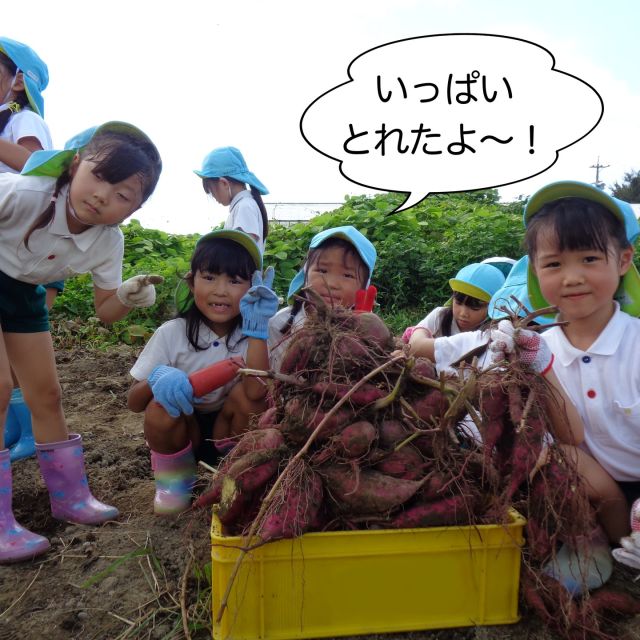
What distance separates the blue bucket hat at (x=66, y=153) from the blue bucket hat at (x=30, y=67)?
0.82 meters

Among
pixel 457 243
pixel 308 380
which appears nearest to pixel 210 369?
pixel 308 380

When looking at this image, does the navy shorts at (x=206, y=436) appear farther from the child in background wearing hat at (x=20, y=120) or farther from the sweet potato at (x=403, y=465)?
the sweet potato at (x=403, y=465)

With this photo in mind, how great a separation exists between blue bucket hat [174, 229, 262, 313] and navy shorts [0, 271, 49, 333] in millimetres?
526

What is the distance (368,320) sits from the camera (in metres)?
1.73

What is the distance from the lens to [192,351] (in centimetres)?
236

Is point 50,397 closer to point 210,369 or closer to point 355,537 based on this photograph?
point 210,369

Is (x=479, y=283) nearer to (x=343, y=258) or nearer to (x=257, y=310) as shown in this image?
(x=343, y=258)

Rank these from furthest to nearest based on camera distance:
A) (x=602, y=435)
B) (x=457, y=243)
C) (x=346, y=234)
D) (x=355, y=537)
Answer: (x=457, y=243), (x=346, y=234), (x=602, y=435), (x=355, y=537)

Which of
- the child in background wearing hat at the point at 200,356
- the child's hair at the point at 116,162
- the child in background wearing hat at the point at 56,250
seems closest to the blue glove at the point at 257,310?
the child in background wearing hat at the point at 200,356

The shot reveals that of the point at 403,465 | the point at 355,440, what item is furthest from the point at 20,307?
the point at 403,465

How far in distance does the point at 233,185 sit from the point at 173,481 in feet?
7.31

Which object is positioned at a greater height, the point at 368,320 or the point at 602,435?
the point at 368,320

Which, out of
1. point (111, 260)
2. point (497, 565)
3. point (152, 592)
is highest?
point (111, 260)

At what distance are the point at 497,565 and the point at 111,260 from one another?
5.85 feet
